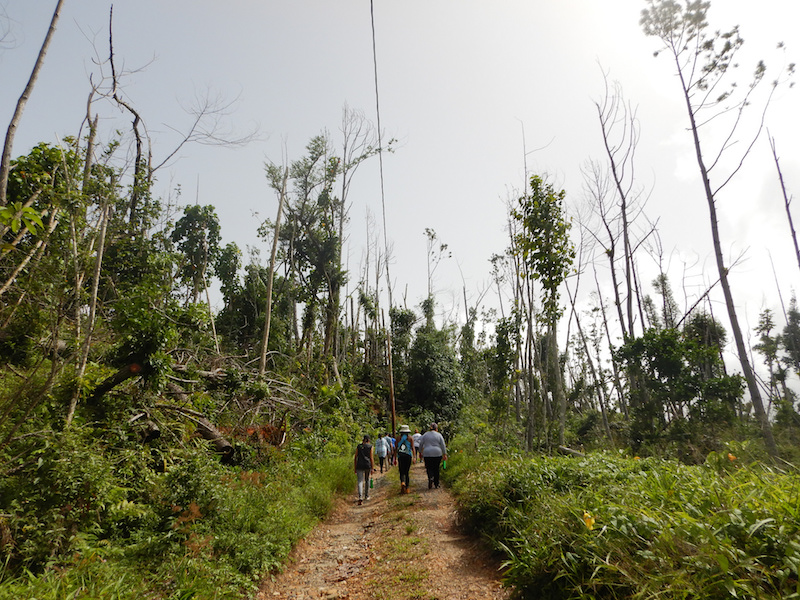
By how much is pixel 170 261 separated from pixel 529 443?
40.7 feet

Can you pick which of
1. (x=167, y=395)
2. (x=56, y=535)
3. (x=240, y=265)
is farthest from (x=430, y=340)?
(x=56, y=535)

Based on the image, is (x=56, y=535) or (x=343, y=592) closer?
(x=56, y=535)

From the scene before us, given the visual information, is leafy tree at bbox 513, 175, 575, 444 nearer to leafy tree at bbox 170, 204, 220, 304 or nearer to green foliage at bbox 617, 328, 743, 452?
green foliage at bbox 617, 328, 743, 452

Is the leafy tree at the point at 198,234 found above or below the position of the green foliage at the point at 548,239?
above

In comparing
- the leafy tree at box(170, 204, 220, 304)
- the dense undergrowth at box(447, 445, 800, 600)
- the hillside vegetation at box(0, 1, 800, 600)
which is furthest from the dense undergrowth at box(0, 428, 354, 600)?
the leafy tree at box(170, 204, 220, 304)

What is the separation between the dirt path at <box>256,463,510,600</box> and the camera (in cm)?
460

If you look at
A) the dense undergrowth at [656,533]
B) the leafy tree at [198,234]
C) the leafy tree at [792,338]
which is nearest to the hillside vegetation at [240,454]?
the dense undergrowth at [656,533]

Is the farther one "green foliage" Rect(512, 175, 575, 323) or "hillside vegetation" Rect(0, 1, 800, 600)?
"green foliage" Rect(512, 175, 575, 323)

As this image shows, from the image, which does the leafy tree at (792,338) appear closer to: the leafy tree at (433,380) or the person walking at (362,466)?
the leafy tree at (433,380)

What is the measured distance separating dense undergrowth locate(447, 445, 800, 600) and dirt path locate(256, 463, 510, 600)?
0.54 meters

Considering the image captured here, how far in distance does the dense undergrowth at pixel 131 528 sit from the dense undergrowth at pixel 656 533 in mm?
2925

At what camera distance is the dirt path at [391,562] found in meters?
4.60

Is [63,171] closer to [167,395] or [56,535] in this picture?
[167,395]

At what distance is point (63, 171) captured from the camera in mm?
7645
